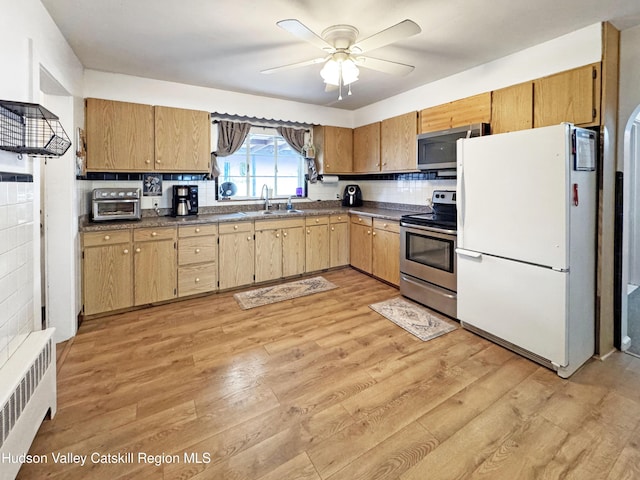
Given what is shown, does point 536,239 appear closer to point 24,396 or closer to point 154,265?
point 24,396

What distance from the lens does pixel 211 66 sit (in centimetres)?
318

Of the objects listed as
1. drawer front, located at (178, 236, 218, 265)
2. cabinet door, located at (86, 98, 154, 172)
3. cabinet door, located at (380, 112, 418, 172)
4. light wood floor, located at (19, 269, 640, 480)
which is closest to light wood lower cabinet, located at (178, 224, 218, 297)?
drawer front, located at (178, 236, 218, 265)

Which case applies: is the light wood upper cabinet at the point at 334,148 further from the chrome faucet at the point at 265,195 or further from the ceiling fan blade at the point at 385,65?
the ceiling fan blade at the point at 385,65

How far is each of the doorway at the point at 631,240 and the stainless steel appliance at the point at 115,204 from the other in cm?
425

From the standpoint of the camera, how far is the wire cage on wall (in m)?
1.54

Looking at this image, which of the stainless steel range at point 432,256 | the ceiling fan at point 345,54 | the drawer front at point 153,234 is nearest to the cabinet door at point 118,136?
the drawer front at point 153,234

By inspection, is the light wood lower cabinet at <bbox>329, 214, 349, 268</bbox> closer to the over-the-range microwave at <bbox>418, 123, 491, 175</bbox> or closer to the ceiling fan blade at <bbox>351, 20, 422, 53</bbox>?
the over-the-range microwave at <bbox>418, 123, 491, 175</bbox>

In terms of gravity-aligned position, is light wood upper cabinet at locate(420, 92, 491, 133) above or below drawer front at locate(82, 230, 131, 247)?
above

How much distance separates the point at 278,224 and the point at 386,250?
139 cm

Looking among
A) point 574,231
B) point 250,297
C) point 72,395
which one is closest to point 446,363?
point 574,231

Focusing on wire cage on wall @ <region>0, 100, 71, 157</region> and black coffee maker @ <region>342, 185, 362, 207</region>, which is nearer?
wire cage on wall @ <region>0, 100, 71, 157</region>

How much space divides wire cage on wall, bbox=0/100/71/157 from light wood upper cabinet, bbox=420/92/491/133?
3324mm

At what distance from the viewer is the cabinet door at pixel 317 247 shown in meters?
4.31

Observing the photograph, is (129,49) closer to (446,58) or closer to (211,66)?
(211,66)
